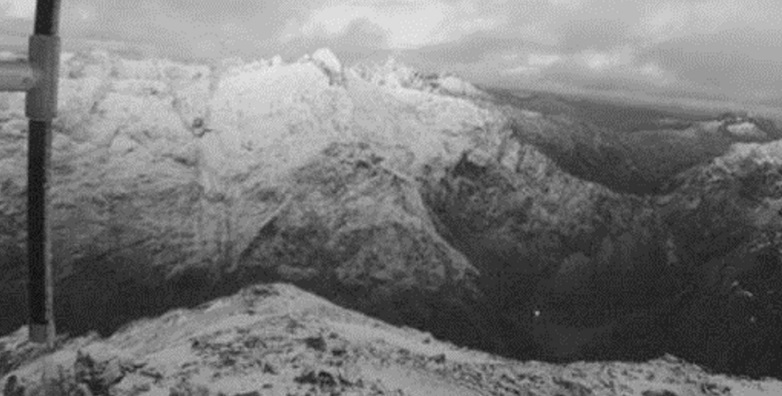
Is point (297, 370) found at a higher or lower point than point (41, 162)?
lower

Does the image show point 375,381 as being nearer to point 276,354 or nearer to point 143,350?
point 276,354

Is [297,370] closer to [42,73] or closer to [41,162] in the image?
[41,162]

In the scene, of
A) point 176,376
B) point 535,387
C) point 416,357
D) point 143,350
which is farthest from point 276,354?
point 143,350

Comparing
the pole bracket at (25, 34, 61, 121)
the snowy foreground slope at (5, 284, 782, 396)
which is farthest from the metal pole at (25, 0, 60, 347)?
the snowy foreground slope at (5, 284, 782, 396)

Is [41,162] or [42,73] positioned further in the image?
[41,162]

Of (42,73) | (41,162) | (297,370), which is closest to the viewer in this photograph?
(42,73)

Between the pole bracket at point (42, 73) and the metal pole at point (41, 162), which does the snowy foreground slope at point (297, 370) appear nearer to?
the metal pole at point (41, 162)

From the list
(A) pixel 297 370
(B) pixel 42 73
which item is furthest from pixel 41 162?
(A) pixel 297 370

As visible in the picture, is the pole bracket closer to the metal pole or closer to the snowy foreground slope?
the metal pole

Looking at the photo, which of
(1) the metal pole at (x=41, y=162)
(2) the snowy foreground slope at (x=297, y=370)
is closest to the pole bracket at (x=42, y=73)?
(1) the metal pole at (x=41, y=162)

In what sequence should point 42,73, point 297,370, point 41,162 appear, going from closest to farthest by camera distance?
point 42,73
point 41,162
point 297,370
